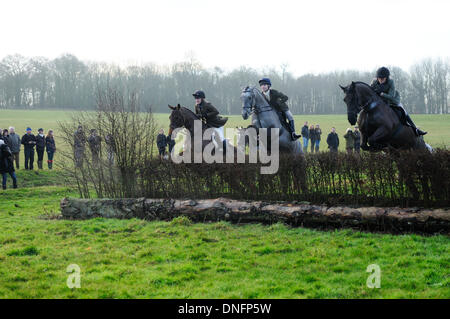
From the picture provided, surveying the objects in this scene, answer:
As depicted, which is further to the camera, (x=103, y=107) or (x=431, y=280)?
(x=103, y=107)

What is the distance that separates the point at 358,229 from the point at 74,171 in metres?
7.70

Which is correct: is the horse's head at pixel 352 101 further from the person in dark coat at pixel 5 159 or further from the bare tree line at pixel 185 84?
the bare tree line at pixel 185 84

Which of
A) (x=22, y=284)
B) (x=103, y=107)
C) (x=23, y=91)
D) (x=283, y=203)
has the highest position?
(x=23, y=91)

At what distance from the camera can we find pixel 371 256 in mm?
5691

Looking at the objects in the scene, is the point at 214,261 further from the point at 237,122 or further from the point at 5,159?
the point at 237,122

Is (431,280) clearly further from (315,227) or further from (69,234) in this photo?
(69,234)

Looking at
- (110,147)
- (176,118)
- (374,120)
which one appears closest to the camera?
(374,120)

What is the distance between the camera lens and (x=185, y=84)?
83438 mm

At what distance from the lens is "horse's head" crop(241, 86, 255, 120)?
32.8 ft

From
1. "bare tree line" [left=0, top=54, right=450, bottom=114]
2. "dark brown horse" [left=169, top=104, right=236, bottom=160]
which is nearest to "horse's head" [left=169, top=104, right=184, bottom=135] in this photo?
"dark brown horse" [left=169, top=104, right=236, bottom=160]

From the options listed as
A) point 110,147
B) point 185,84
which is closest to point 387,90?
point 110,147

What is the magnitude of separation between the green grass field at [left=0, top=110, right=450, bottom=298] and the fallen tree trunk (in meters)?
0.34

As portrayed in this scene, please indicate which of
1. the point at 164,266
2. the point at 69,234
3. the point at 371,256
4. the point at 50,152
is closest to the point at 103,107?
the point at 69,234

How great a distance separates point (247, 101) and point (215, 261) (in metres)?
5.20
